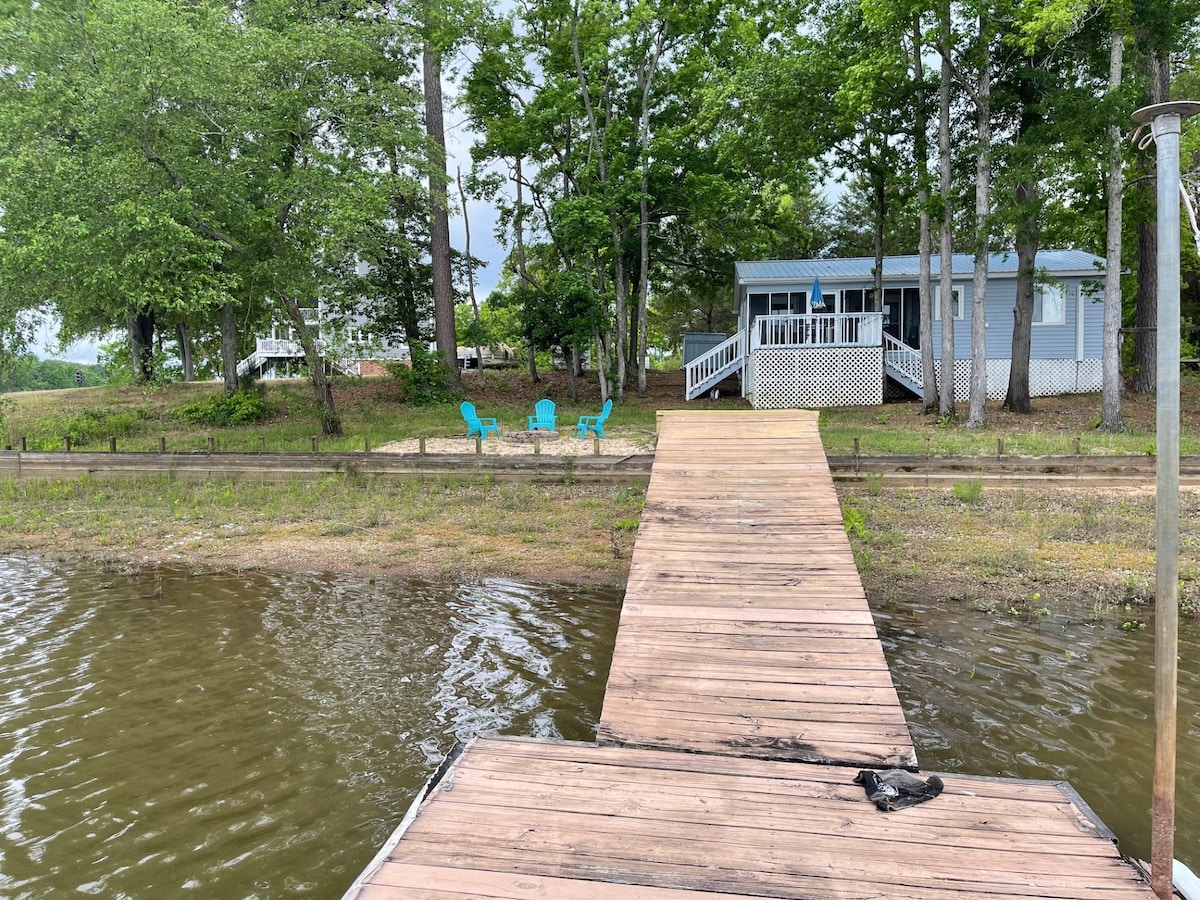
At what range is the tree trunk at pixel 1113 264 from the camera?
1234 centimetres

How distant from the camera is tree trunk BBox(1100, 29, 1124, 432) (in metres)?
12.3

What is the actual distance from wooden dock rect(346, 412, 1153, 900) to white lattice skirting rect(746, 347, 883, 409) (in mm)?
14736

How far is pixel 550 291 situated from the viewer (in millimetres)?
20500

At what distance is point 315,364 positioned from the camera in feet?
46.6

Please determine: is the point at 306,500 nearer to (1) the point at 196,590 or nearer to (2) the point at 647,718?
(1) the point at 196,590

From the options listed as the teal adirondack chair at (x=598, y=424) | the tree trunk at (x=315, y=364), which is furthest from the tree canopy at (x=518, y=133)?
the teal adirondack chair at (x=598, y=424)

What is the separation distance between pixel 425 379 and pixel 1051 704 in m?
18.1

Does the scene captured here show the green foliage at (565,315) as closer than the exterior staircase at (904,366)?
No

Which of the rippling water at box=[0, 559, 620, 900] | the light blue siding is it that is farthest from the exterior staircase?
the rippling water at box=[0, 559, 620, 900]

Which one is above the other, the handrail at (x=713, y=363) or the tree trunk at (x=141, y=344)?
the tree trunk at (x=141, y=344)

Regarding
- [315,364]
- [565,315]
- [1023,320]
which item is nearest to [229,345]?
[315,364]

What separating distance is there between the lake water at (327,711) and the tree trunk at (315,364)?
7.64 metres

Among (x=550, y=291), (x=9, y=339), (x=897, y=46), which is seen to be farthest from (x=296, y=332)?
(x=897, y=46)

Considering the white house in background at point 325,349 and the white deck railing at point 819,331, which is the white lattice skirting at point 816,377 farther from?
the white house in background at point 325,349
